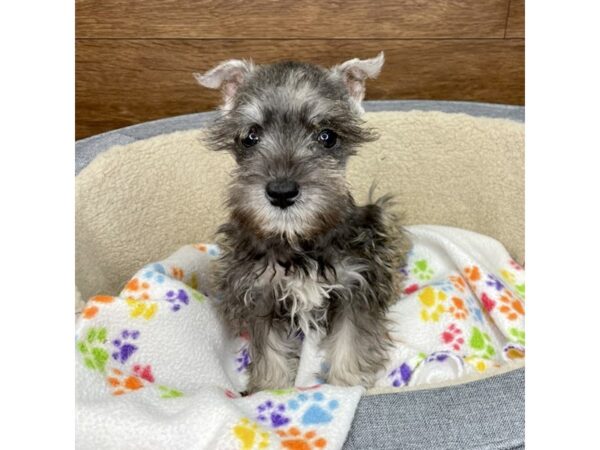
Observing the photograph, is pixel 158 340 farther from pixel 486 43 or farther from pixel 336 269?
pixel 486 43

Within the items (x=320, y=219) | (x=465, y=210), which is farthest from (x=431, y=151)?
(x=320, y=219)

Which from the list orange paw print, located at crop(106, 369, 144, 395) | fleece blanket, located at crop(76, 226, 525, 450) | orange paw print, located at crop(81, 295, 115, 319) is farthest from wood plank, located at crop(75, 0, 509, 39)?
orange paw print, located at crop(106, 369, 144, 395)

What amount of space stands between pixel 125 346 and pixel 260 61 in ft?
6.32

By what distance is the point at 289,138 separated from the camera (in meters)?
2.03

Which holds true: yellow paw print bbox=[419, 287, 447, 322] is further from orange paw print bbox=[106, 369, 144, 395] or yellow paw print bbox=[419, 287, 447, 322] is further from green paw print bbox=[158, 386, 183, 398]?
orange paw print bbox=[106, 369, 144, 395]

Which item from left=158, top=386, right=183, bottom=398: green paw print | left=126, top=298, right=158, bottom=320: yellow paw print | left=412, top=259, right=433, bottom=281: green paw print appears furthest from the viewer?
left=412, top=259, right=433, bottom=281: green paw print

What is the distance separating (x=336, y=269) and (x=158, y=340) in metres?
0.75

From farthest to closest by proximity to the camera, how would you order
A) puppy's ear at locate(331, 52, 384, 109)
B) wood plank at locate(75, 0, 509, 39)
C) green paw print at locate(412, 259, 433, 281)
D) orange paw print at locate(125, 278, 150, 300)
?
wood plank at locate(75, 0, 509, 39) < green paw print at locate(412, 259, 433, 281) < orange paw print at locate(125, 278, 150, 300) < puppy's ear at locate(331, 52, 384, 109)

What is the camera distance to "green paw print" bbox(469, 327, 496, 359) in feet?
8.36

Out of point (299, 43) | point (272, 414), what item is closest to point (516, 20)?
point (299, 43)

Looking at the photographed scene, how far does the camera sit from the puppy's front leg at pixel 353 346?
2.29 metres

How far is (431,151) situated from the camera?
10.2ft

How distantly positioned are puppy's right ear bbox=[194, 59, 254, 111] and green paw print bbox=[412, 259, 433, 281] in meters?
1.28

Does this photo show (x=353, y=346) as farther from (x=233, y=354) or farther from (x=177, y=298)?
(x=177, y=298)
